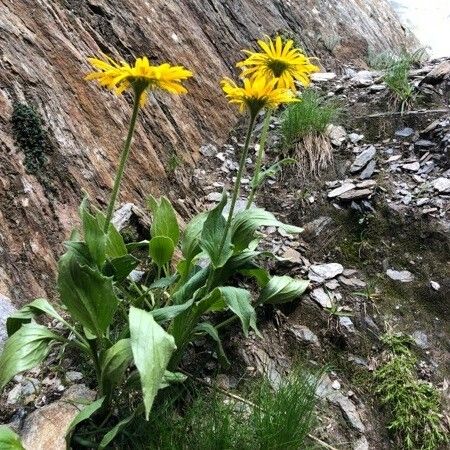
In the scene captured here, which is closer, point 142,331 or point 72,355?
point 142,331

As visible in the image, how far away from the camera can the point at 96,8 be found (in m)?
4.43

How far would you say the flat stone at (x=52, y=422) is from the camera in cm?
196

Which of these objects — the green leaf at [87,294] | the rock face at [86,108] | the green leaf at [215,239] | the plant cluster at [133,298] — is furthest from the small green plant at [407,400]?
the rock face at [86,108]

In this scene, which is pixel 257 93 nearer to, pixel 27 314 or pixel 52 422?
pixel 27 314

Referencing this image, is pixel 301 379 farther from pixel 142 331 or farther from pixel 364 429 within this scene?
pixel 142 331

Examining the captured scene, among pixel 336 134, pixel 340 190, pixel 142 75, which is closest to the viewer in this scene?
pixel 142 75

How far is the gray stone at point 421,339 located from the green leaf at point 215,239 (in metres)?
1.30

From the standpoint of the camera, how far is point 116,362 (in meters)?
1.90

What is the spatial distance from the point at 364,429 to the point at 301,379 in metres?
0.57

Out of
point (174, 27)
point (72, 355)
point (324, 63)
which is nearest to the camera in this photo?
point (72, 355)

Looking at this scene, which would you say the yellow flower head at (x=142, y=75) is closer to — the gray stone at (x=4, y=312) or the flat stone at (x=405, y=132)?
the gray stone at (x=4, y=312)

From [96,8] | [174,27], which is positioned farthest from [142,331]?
[174,27]

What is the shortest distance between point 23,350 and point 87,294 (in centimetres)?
34

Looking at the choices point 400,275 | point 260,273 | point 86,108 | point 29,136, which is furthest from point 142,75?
point 400,275
